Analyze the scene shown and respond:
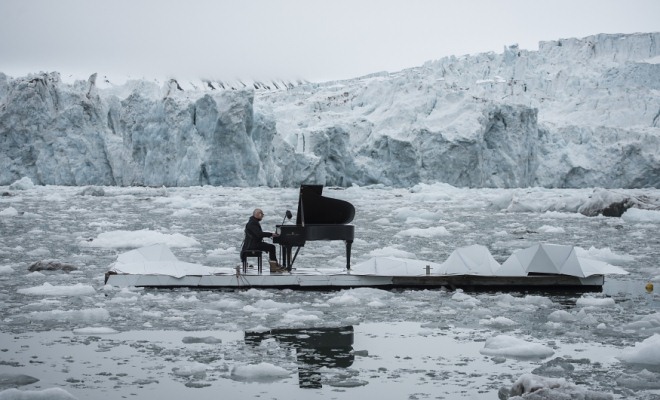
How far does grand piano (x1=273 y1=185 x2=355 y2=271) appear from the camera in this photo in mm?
11352

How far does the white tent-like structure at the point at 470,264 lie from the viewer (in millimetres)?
11766

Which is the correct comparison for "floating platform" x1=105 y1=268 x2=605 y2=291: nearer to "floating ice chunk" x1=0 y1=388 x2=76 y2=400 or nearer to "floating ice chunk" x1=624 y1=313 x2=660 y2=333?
"floating ice chunk" x1=624 y1=313 x2=660 y2=333

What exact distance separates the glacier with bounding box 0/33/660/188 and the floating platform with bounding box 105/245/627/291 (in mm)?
41969

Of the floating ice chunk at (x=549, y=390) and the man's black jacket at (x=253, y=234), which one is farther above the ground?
the man's black jacket at (x=253, y=234)

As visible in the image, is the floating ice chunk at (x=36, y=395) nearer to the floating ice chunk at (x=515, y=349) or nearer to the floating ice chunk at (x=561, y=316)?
the floating ice chunk at (x=515, y=349)

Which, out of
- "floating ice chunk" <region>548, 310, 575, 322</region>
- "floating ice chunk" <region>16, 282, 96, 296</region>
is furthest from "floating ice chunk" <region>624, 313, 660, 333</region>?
"floating ice chunk" <region>16, 282, 96, 296</region>

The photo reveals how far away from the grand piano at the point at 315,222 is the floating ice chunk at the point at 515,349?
14.5 ft

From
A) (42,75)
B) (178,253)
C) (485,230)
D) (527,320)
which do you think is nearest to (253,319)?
(527,320)

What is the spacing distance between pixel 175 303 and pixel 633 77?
97.9m

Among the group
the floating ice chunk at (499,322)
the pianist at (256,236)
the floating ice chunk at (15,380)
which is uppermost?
the pianist at (256,236)

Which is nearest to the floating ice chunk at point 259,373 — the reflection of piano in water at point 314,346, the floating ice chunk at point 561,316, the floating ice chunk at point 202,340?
the reflection of piano in water at point 314,346

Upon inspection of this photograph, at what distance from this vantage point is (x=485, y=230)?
23766 millimetres

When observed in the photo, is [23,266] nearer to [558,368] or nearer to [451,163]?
[558,368]

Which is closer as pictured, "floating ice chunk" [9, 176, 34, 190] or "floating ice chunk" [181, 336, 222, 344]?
"floating ice chunk" [181, 336, 222, 344]
